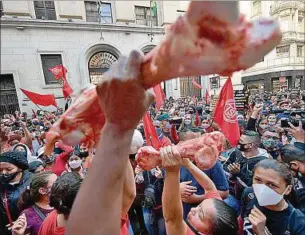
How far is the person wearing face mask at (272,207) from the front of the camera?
1.35 metres

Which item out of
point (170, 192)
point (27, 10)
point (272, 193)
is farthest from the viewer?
point (27, 10)

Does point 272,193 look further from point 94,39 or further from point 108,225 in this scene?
point 94,39

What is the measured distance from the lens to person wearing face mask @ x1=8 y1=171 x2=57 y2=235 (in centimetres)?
150

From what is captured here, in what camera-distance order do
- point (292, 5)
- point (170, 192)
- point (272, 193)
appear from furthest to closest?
1. point (292, 5)
2. point (272, 193)
3. point (170, 192)

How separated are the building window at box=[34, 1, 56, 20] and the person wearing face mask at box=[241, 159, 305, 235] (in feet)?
41.1

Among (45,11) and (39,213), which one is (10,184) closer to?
(39,213)

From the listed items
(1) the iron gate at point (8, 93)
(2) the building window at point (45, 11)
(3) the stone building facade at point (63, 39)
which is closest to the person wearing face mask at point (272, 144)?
(3) the stone building facade at point (63, 39)

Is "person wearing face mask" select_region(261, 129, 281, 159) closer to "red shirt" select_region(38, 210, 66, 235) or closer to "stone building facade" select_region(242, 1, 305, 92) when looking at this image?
"red shirt" select_region(38, 210, 66, 235)

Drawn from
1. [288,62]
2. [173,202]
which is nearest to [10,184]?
[173,202]

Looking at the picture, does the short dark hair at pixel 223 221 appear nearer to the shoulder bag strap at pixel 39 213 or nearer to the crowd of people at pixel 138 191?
the crowd of people at pixel 138 191

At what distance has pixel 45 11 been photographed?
11.3 m

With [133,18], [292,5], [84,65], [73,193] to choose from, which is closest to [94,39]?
[84,65]

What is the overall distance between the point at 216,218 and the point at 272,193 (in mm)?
439

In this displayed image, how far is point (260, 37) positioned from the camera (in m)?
0.38
